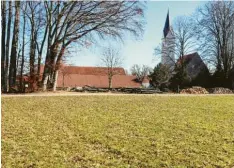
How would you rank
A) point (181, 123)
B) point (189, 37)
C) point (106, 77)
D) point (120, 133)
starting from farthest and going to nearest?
1. point (106, 77)
2. point (189, 37)
3. point (181, 123)
4. point (120, 133)

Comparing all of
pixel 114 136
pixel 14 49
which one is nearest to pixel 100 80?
pixel 14 49

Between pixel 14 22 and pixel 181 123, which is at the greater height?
pixel 14 22

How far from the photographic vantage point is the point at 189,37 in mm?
46656

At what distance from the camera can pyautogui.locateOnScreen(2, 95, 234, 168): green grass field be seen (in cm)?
609

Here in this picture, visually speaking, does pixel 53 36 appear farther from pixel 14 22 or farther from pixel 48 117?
pixel 48 117

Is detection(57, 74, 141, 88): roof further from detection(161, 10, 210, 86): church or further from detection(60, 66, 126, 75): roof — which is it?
detection(161, 10, 210, 86): church

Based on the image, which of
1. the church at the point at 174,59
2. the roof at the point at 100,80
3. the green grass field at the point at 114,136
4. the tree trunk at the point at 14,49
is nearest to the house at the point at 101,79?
the roof at the point at 100,80

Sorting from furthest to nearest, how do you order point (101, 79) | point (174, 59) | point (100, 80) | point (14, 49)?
point (101, 79), point (100, 80), point (174, 59), point (14, 49)

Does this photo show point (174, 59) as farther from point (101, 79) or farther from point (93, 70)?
point (93, 70)

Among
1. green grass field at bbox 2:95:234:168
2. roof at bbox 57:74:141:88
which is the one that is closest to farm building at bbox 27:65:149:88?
roof at bbox 57:74:141:88

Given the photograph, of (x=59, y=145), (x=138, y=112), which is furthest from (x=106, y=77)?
(x=59, y=145)

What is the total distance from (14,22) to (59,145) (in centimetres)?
1614

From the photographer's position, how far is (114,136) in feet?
25.2

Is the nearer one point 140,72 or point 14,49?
point 14,49
